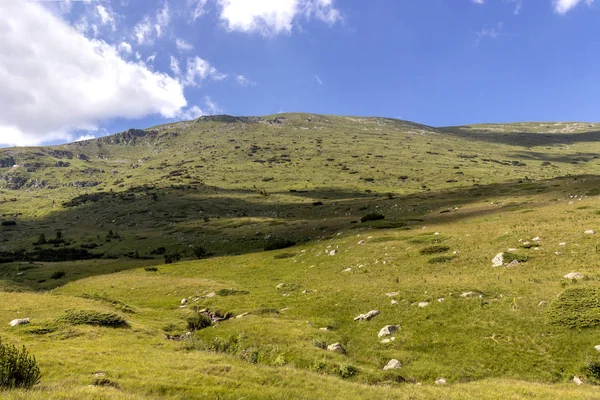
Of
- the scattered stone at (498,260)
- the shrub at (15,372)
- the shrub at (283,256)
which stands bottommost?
the shrub at (283,256)

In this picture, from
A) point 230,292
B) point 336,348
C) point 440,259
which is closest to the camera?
point 336,348

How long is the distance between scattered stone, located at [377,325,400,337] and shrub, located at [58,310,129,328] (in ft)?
53.6

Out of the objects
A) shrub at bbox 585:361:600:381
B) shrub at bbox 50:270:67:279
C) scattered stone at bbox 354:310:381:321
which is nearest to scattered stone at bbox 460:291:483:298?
scattered stone at bbox 354:310:381:321

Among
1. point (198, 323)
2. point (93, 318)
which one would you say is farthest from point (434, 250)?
point (93, 318)

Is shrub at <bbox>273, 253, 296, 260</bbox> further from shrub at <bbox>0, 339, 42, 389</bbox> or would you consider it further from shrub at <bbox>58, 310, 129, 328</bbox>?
shrub at <bbox>0, 339, 42, 389</bbox>

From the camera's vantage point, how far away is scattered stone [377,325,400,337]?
18703 mm

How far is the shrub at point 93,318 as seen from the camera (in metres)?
20.9

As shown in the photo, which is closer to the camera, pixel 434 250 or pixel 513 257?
pixel 513 257

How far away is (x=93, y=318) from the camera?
21625 mm

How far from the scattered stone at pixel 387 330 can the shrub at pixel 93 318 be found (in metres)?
16.3

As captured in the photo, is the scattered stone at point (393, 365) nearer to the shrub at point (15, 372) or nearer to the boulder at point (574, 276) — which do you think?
the boulder at point (574, 276)

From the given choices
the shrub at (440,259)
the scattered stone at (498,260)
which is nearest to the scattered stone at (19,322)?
the shrub at (440,259)

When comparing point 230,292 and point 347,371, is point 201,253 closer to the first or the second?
point 230,292

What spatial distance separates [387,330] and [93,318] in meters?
18.8
